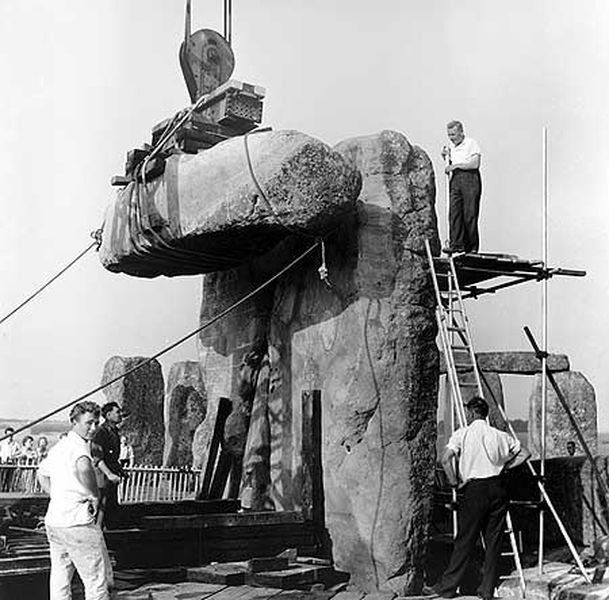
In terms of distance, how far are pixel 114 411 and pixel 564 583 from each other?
4.25 metres

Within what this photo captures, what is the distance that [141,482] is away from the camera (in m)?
14.7

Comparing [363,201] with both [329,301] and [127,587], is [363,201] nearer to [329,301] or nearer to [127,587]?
[329,301]

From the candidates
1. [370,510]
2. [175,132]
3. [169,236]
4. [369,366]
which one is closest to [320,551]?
[370,510]

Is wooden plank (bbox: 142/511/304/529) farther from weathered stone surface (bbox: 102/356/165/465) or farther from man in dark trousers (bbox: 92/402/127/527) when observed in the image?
weathered stone surface (bbox: 102/356/165/465)

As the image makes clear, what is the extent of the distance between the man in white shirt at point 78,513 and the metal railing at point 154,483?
810cm

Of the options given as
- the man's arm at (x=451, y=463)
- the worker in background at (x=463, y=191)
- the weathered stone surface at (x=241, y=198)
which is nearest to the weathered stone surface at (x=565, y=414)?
the worker in background at (x=463, y=191)

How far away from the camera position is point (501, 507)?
7754mm

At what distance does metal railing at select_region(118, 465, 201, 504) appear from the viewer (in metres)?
14.2

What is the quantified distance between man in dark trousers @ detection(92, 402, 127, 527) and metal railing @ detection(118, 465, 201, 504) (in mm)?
5177

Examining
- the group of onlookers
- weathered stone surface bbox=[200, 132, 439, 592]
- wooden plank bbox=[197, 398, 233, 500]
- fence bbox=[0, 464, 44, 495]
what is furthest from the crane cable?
the group of onlookers

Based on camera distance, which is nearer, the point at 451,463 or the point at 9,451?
the point at 451,463

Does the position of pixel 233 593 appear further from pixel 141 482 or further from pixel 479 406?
pixel 141 482

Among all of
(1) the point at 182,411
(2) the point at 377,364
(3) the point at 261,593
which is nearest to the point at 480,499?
(2) the point at 377,364

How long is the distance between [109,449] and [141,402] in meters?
9.35
